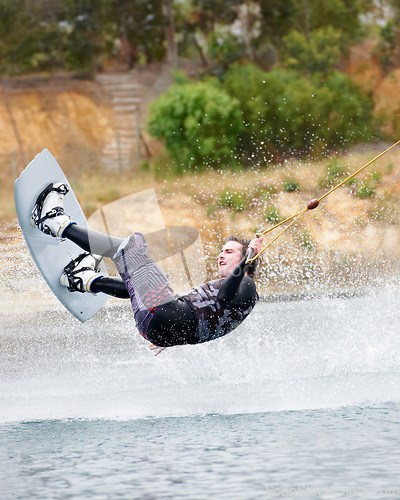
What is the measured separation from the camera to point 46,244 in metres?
5.01

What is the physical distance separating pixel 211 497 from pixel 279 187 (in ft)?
38.9

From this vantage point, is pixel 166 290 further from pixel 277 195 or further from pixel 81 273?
pixel 277 195

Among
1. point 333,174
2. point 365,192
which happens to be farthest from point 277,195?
point 365,192

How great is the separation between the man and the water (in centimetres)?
58

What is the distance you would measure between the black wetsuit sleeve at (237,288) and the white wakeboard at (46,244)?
1.18m

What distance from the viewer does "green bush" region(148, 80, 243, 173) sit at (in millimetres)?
16944

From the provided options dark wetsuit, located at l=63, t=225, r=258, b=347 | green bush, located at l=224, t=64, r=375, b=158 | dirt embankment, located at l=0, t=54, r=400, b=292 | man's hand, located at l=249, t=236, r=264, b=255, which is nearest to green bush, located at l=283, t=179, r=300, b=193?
dirt embankment, located at l=0, t=54, r=400, b=292

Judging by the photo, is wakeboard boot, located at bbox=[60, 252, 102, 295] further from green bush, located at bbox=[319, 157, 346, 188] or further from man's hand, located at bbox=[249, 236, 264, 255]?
green bush, located at bbox=[319, 157, 346, 188]

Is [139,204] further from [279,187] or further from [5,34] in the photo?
[5,34]

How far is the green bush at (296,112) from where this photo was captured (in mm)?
17797

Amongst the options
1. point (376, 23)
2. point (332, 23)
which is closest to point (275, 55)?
point (332, 23)

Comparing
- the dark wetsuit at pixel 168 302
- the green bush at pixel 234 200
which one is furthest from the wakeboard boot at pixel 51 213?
the green bush at pixel 234 200

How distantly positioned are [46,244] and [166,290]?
3.33ft

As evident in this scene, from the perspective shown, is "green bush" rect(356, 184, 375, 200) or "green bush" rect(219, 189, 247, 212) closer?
"green bush" rect(219, 189, 247, 212)
